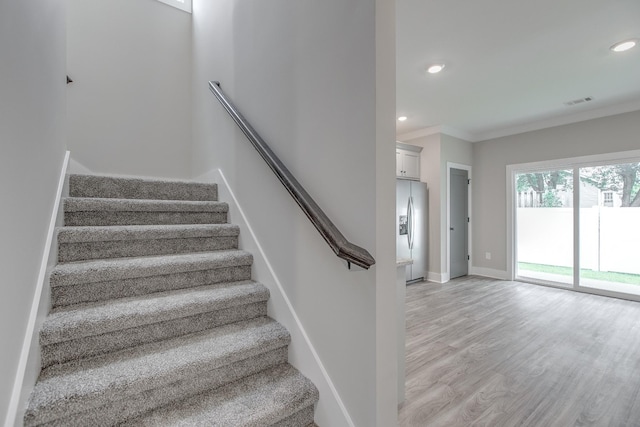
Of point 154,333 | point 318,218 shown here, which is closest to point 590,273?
point 318,218

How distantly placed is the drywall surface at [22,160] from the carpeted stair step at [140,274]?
0.82 feet

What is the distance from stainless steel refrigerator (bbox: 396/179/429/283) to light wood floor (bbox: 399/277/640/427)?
1.00m

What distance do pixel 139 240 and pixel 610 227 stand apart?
230 inches

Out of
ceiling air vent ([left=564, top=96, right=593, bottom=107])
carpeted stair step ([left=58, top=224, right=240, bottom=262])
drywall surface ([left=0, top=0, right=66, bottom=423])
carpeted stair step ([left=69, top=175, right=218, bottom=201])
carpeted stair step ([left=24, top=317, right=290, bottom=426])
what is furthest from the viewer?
ceiling air vent ([left=564, top=96, right=593, bottom=107])

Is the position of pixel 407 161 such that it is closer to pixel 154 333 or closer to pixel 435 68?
pixel 435 68

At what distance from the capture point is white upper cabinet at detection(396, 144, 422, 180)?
494 cm

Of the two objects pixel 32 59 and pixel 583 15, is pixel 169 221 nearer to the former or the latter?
pixel 32 59

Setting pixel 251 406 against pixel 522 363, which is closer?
pixel 251 406

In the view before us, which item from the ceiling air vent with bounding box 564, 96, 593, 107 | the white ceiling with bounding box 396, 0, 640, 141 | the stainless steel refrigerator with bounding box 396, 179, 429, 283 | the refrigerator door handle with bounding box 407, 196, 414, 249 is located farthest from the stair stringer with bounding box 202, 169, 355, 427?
the ceiling air vent with bounding box 564, 96, 593, 107

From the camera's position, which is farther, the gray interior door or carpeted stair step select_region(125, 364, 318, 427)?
the gray interior door

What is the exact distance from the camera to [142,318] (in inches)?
55.2

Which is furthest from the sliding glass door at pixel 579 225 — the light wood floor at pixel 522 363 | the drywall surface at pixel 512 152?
the light wood floor at pixel 522 363

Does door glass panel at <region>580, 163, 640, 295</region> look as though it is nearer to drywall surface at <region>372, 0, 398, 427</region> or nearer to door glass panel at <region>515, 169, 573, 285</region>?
door glass panel at <region>515, 169, 573, 285</region>

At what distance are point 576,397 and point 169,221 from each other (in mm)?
3014
